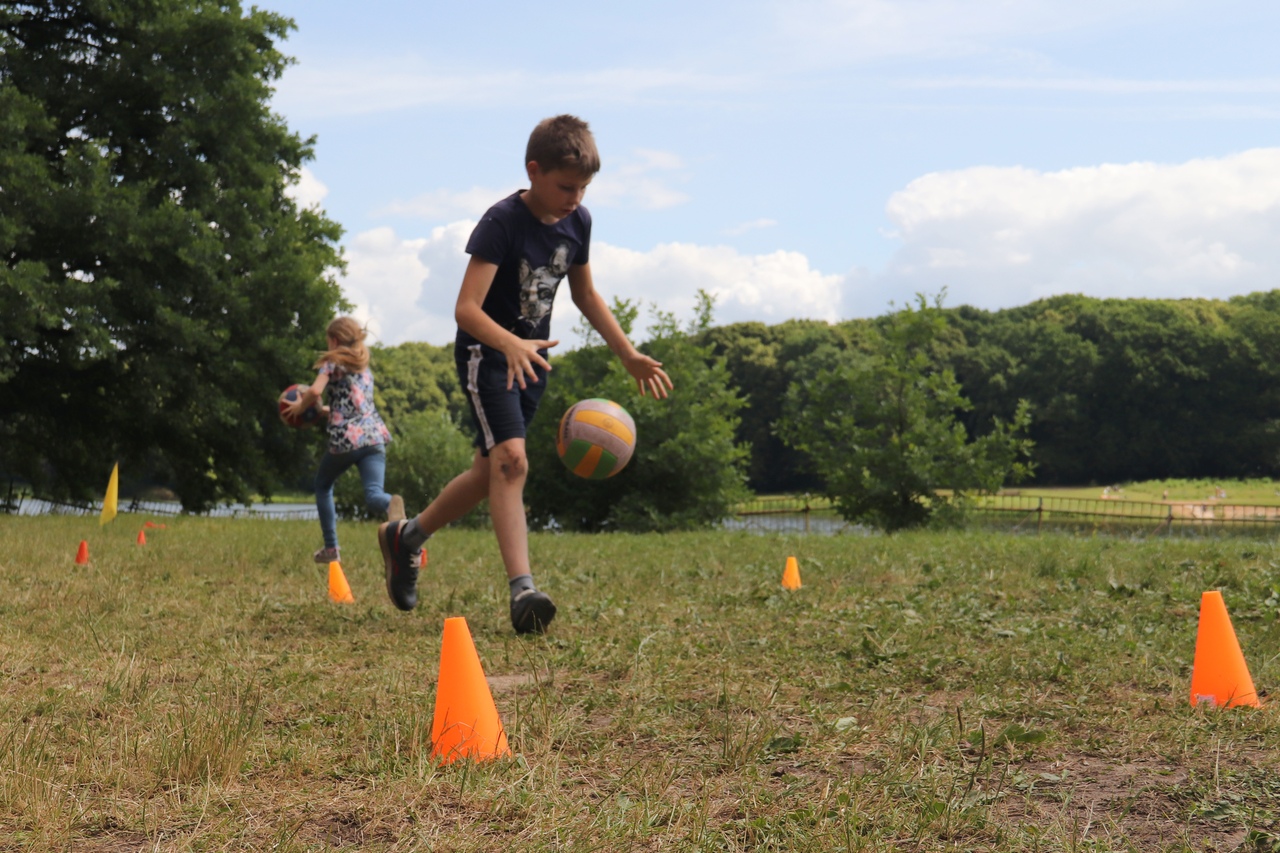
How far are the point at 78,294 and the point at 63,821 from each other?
20058mm

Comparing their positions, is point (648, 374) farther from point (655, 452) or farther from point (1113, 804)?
point (655, 452)

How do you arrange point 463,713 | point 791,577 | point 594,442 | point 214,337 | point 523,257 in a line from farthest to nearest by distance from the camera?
point 214,337 → point 791,577 → point 594,442 → point 523,257 → point 463,713

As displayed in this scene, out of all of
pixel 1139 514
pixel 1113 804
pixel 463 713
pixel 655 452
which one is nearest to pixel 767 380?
pixel 1139 514

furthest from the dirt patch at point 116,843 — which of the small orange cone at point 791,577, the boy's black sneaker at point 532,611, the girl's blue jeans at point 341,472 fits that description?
the girl's blue jeans at point 341,472

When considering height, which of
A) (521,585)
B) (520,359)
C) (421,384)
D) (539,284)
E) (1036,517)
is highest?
(421,384)

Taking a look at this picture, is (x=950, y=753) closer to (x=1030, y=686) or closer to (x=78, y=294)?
(x=1030, y=686)

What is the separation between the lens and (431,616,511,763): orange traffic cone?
10.2 ft

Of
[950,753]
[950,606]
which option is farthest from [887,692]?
[950,606]

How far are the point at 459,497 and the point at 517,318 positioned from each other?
3.37 ft

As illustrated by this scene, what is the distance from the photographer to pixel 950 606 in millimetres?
6215

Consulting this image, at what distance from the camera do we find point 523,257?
555 cm

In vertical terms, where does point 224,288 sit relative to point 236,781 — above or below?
above

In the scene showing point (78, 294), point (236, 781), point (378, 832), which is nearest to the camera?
point (378, 832)

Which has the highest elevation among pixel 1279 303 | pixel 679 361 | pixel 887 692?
pixel 1279 303
